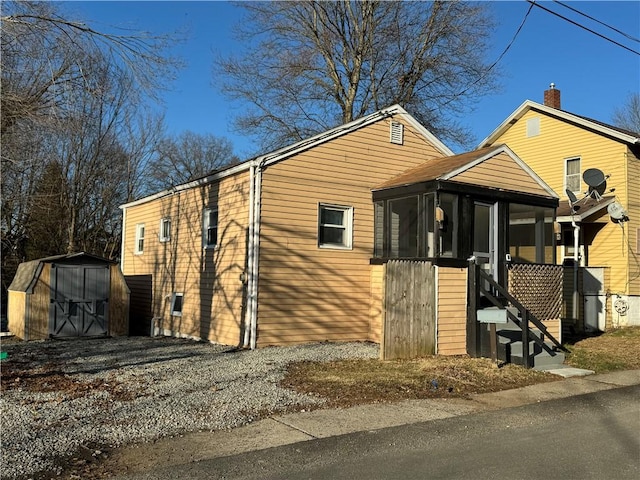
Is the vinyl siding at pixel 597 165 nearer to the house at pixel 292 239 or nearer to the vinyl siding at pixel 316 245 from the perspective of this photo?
the house at pixel 292 239

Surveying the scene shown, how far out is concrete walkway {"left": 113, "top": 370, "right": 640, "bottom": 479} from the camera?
538cm

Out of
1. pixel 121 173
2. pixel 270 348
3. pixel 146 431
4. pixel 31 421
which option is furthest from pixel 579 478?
pixel 121 173

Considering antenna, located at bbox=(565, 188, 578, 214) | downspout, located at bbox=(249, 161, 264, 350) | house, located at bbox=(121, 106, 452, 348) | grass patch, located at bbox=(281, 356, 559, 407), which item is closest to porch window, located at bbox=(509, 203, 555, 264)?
house, located at bbox=(121, 106, 452, 348)

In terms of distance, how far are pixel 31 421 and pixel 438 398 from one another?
5.11 m

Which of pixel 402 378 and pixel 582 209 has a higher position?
pixel 582 209

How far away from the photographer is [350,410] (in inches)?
283

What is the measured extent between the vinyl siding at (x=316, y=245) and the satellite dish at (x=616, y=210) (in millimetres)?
7748

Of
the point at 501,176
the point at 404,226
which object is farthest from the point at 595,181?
the point at 404,226

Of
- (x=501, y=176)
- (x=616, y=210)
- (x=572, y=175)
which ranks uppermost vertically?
(x=572, y=175)

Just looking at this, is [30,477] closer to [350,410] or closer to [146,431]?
[146,431]

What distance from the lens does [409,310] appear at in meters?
10.8

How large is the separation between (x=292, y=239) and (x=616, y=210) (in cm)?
1095

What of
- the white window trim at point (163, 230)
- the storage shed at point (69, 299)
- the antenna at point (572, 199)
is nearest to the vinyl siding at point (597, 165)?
the antenna at point (572, 199)

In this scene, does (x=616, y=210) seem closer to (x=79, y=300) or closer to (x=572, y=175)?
(x=572, y=175)
